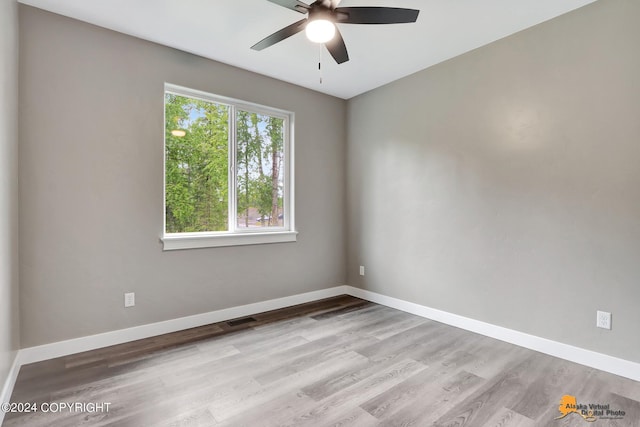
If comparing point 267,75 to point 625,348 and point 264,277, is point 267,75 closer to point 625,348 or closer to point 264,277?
point 264,277

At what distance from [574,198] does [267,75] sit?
10.0ft

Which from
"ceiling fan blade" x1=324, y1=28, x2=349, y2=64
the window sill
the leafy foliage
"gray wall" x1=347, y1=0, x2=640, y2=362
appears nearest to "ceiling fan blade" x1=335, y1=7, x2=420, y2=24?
"ceiling fan blade" x1=324, y1=28, x2=349, y2=64

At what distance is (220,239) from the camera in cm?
326

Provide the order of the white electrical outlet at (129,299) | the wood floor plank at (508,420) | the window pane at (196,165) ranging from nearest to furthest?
the wood floor plank at (508,420) < the white electrical outlet at (129,299) < the window pane at (196,165)

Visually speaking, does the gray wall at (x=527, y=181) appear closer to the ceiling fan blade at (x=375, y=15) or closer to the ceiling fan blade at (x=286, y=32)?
the ceiling fan blade at (x=375, y=15)

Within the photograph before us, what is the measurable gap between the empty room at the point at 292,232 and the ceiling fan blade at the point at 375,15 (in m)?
0.02

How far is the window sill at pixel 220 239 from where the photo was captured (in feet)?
9.78

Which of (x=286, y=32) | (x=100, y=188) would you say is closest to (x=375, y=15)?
(x=286, y=32)

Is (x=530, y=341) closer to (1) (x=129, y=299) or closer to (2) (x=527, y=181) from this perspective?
(2) (x=527, y=181)

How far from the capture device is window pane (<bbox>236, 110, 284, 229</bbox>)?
3551mm

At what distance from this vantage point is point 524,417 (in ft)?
5.85

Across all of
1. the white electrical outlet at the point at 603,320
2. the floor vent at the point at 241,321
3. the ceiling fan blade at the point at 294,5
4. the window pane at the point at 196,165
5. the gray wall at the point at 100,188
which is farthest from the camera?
the floor vent at the point at 241,321

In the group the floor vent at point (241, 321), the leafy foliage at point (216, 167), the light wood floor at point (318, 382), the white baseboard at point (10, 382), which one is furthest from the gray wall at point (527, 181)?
the white baseboard at point (10, 382)

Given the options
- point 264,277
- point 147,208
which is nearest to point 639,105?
point 264,277
